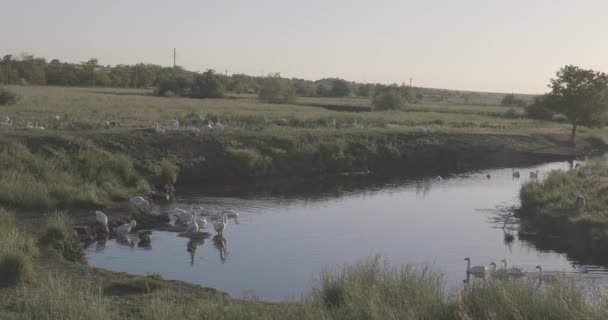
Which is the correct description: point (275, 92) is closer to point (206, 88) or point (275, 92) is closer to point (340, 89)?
Answer: point (206, 88)

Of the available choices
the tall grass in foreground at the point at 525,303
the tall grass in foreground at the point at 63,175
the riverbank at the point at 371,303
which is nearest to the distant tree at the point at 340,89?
the tall grass in foreground at the point at 63,175

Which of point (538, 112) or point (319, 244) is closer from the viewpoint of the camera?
point (319, 244)

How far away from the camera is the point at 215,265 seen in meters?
18.7

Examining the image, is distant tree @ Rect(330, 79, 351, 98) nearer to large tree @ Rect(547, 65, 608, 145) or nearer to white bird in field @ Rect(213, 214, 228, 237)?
large tree @ Rect(547, 65, 608, 145)

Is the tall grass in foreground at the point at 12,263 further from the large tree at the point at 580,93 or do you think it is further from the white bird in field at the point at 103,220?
the large tree at the point at 580,93

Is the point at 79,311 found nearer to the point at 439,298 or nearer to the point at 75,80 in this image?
the point at 439,298

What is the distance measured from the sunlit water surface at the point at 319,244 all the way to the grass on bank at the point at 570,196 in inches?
61.2

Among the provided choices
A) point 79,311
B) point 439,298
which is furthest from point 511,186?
point 79,311

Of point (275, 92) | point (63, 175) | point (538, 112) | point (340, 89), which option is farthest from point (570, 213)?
point (340, 89)

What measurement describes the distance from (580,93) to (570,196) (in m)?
31.5

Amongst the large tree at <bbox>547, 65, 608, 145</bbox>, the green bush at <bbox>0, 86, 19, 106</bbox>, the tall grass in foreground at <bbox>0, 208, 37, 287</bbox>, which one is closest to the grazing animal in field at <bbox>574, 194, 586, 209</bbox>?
the tall grass in foreground at <bbox>0, 208, 37, 287</bbox>

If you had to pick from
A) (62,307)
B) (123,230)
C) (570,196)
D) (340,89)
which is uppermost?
(340,89)

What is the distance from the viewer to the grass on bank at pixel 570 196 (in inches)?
924

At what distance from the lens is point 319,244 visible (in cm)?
2166
